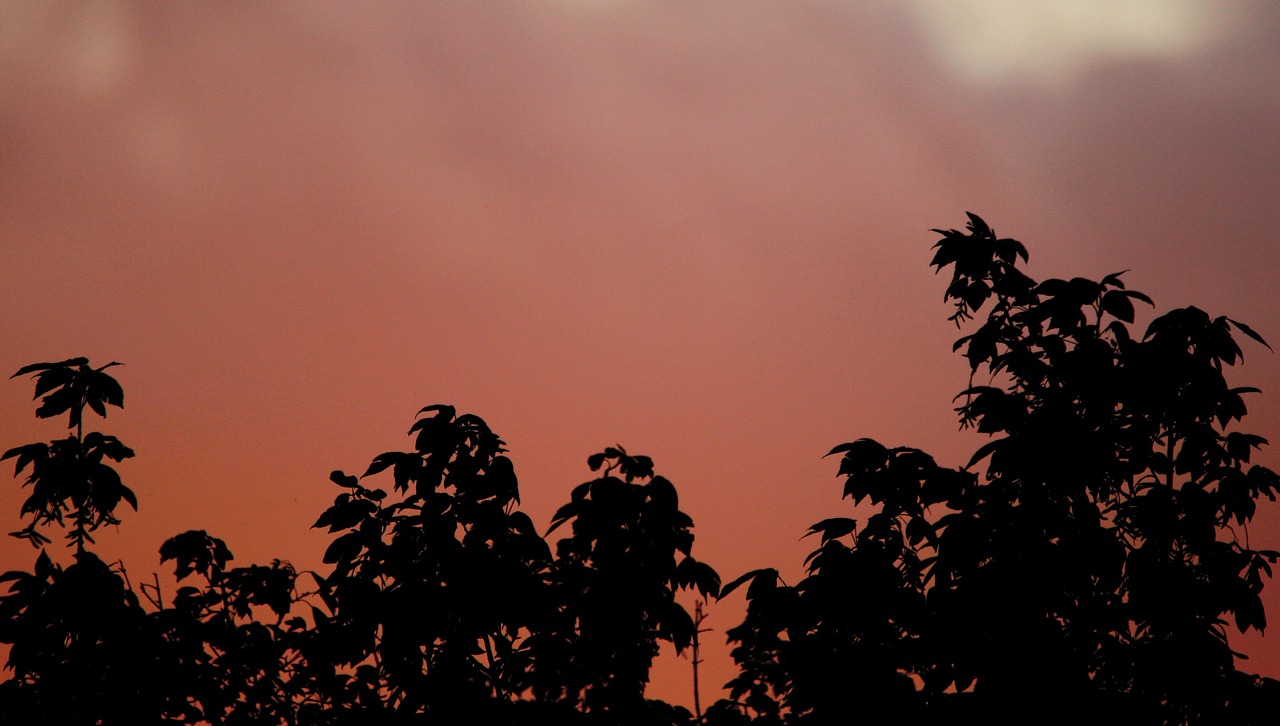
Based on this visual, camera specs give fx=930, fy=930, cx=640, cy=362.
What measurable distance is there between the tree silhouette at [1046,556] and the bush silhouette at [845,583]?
0.01 metres

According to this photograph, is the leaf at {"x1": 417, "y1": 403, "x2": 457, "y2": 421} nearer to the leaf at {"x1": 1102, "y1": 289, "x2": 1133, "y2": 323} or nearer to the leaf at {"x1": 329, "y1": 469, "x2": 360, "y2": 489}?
the leaf at {"x1": 329, "y1": 469, "x2": 360, "y2": 489}

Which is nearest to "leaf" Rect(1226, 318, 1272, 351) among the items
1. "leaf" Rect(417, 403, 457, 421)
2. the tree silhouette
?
the tree silhouette

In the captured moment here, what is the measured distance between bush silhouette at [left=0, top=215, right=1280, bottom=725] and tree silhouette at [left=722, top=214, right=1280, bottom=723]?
0.01m

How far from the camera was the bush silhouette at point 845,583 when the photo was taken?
466 centimetres

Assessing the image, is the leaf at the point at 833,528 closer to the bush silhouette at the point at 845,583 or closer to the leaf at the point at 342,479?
the bush silhouette at the point at 845,583

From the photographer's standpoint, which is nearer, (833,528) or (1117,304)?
(833,528)

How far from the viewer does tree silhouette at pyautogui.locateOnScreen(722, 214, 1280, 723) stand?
4613 mm

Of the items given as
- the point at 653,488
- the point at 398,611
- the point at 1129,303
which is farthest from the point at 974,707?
the point at 398,611

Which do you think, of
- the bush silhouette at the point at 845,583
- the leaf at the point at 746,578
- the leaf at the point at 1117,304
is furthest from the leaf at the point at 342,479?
the leaf at the point at 1117,304

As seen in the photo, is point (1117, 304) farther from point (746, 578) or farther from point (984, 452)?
point (746, 578)

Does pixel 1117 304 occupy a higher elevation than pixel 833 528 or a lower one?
higher

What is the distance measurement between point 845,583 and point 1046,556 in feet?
3.38

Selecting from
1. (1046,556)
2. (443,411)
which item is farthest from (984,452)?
(443,411)

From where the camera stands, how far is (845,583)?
188 inches
